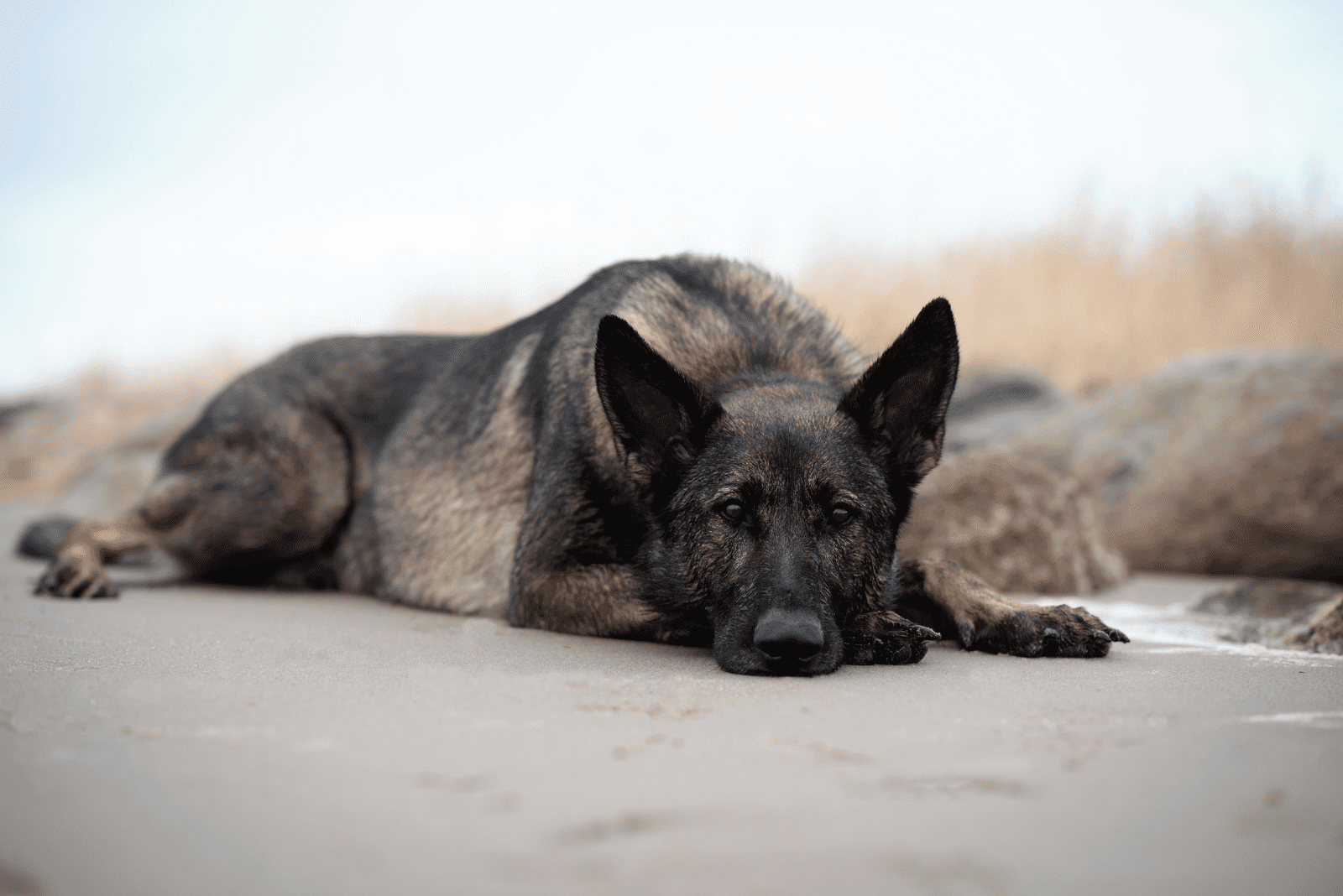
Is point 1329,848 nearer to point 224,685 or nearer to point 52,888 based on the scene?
point 52,888

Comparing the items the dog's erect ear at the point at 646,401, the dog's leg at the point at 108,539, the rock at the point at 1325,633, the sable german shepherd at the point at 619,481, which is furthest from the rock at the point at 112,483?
the rock at the point at 1325,633

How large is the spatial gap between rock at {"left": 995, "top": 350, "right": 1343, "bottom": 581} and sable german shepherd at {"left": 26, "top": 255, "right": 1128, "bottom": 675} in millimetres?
3056

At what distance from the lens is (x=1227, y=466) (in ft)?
20.9

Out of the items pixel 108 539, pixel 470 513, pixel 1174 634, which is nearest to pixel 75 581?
pixel 108 539

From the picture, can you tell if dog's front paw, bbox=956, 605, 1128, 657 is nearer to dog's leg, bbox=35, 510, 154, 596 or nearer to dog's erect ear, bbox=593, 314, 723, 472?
dog's erect ear, bbox=593, 314, 723, 472

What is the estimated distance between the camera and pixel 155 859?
4.45 feet

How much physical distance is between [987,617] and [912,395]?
803mm

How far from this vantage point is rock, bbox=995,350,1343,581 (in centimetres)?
607

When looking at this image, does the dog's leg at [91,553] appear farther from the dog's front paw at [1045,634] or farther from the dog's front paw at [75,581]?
the dog's front paw at [1045,634]

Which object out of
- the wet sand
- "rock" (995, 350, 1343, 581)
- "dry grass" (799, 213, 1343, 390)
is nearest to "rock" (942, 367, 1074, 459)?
"rock" (995, 350, 1343, 581)

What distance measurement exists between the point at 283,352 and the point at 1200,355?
6.88 metres

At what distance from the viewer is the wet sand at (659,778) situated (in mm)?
1326

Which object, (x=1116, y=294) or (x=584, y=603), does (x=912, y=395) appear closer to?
(x=584, y=603)

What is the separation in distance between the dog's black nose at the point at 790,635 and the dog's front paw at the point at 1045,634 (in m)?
0.73
